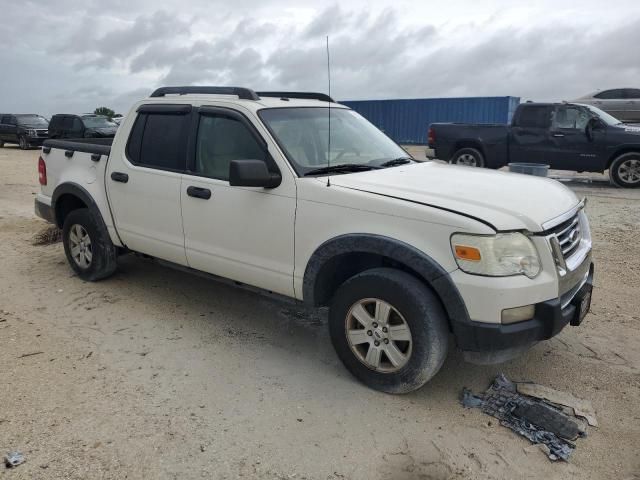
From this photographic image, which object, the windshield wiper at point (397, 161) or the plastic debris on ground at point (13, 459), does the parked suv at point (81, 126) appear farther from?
the plastic debris on ground at point (13, 459)

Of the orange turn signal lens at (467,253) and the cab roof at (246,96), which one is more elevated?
the cab roof at (246,96)

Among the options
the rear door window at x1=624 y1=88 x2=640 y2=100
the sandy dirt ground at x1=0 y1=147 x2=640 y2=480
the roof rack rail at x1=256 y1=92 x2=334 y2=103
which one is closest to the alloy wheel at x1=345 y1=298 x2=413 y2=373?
the sandy dirt ground at x1=0 y1=147 x2=640 y2=480

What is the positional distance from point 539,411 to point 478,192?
4.30 feet

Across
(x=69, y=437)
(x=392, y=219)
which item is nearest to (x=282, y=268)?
(x=392, y=219)

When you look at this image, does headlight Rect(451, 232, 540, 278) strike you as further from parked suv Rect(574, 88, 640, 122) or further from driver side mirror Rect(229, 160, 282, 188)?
parked suv Rect(574, 88, 640, 122)

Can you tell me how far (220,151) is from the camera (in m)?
4.09

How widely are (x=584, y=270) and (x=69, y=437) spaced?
10.3 ft

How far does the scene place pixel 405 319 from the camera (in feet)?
10.4

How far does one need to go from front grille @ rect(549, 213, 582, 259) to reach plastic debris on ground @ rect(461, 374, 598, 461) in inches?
34.3

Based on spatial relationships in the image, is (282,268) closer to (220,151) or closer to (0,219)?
(220,151)

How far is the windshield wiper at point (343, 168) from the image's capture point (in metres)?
3.68

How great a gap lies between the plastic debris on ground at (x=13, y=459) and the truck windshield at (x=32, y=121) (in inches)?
972

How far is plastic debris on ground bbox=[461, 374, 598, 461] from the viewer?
2980 millimetres

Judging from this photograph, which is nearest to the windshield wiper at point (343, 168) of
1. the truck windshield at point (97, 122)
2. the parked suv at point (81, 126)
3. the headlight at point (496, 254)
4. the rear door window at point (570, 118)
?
the headlight at point (496, 254)
